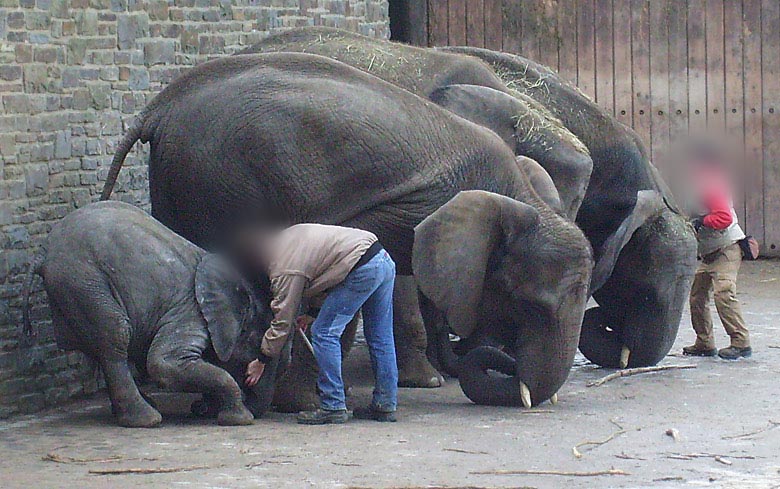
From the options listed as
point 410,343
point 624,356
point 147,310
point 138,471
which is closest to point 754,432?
point 624,356

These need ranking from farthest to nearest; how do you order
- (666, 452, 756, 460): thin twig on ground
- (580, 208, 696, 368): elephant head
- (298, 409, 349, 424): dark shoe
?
1. (580, 208, 696, 368): elephant head
2. (298, 409, 349, 424): dark shoe
3. (666, 452, 756, 460): thin twig on ground

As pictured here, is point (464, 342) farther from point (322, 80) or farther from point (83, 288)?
point (83, 288)

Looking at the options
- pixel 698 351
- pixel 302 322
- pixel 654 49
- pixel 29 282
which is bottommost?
pixel 698 351

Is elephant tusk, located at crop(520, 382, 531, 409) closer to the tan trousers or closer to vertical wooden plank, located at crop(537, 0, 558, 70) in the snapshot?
the tan trousers

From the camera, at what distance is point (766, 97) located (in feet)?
52.5

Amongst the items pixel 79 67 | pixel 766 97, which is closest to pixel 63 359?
pixel 79 67

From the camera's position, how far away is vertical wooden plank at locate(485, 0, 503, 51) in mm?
16016

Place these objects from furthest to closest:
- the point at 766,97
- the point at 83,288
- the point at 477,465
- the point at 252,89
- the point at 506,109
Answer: the point at 766,97 → the point at 506,109 → the point at 252,89 → the point at 83,288 → the point at 477,465

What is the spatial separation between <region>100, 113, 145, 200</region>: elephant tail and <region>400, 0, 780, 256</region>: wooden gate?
21.6ft

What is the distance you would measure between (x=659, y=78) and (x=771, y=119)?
127 cm

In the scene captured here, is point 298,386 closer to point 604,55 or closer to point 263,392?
point 263,392

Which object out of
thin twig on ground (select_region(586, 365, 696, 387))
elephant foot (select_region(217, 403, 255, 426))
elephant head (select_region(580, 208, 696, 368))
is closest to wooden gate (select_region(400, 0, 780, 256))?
elephant head (select_region(580, 208, 696, 368))

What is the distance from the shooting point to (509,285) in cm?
974

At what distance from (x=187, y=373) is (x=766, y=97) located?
907 cm
